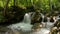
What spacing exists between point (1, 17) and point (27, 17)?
3502 mm

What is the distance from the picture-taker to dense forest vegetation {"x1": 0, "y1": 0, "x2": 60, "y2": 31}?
1819 centimetres

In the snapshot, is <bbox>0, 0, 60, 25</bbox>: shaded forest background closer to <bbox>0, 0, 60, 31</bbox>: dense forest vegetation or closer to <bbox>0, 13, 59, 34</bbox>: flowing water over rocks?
<bbox>0, 0, 60, 31</bbox>: dense forest vegetation

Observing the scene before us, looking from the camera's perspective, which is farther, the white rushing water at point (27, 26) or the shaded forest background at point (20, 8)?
the shaded forest background at point (20, 8)

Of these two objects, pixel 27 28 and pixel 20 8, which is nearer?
pixel 27 28

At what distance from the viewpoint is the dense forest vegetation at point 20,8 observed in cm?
1819

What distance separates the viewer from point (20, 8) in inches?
817

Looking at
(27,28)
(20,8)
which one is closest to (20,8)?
(20,8)

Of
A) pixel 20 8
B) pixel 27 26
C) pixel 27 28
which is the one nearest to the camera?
pixel 27 28

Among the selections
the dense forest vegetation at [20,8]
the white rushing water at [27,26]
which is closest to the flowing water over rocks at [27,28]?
the white rushing water at [27,26]

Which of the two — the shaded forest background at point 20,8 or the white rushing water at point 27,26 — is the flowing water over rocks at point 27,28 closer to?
the white rushing water at point 27,26

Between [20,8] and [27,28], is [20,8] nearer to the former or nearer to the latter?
[20,8]

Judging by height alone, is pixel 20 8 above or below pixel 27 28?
above

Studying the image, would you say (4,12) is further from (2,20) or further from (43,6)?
(43,6)

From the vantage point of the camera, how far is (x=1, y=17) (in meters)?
17.8
